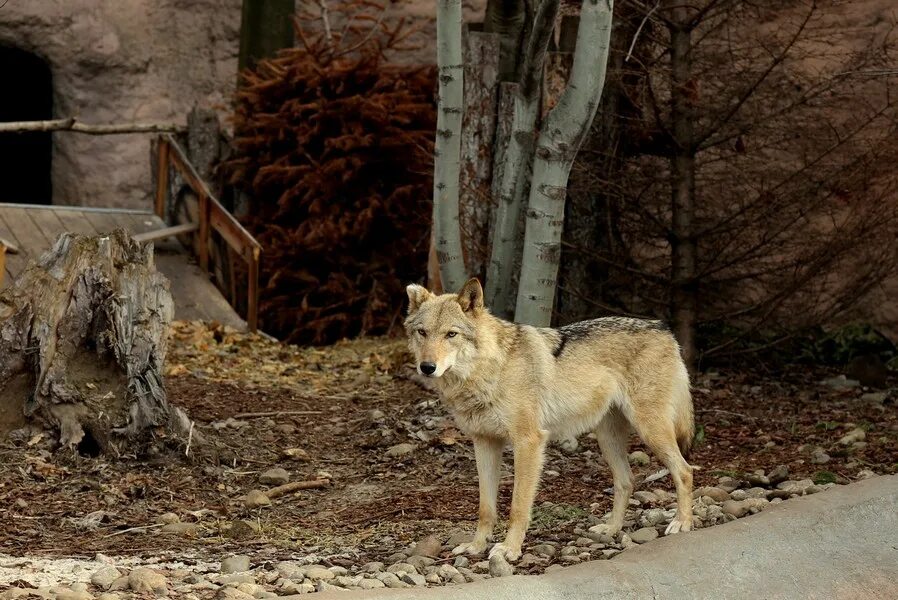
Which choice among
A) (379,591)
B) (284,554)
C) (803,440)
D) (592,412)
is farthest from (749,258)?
(379,591)

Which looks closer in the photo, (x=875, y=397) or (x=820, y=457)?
(x=820, y=457)

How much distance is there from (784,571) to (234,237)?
9583 mm

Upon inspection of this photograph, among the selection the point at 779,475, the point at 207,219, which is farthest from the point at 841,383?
the point at 207,219

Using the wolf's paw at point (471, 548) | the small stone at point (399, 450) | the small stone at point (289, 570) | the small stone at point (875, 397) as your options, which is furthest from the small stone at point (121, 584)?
the small stone at point (875, 397)

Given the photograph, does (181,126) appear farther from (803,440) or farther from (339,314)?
(803,440)

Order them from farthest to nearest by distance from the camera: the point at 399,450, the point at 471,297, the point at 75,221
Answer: the point at 75,221, the point at 399,450, the point at 471,297

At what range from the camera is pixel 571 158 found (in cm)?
909

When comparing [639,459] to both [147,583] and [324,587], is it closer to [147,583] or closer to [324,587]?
[324,587]

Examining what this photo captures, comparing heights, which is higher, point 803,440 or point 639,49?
point 639,49

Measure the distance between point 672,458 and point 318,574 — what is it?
7.10 ft

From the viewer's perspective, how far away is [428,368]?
21.3 feet

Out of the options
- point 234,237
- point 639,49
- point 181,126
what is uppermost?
point 639,49

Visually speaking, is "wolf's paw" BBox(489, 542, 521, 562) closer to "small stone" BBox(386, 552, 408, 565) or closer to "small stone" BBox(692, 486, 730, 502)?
"small stone" BBox(386, 552, 408, 565)

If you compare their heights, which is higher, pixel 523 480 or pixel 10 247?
pixel 523 480
